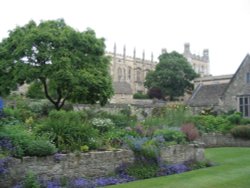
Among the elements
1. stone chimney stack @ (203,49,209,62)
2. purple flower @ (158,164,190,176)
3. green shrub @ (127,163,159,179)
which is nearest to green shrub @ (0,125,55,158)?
green shrub @ (127,163,159,179)

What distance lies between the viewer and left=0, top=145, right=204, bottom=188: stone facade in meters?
8.96

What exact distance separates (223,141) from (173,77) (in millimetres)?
38416

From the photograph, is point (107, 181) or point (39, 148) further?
→ point (107, 181)

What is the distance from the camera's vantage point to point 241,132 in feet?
71.7

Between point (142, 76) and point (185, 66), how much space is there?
3289 centimetres

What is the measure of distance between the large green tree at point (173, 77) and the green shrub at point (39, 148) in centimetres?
5052

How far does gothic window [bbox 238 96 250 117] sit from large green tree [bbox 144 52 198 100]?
30.1 m

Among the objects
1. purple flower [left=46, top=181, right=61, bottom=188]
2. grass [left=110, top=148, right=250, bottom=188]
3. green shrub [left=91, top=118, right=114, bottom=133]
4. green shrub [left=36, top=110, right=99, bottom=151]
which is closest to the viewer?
purple flower [left=46, top=181, right=61, bottom=188]

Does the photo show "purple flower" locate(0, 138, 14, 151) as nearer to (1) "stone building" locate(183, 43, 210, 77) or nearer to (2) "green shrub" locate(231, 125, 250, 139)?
(2) "green shrub" locate(231, 125, 250, 139)

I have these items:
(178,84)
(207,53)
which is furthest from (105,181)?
(207,53)

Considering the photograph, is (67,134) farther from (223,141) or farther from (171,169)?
(223,141)

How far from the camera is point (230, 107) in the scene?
2972 cm

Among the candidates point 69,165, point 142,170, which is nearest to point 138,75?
point 142,170

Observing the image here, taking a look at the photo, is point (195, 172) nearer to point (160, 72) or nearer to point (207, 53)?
point (160, 72)
